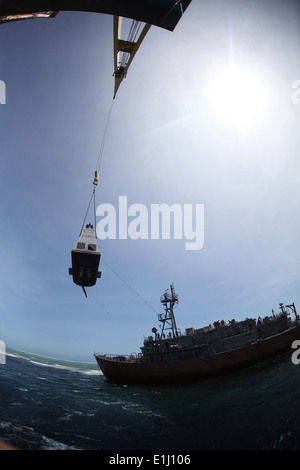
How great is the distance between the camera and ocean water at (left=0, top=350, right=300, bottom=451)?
9.95 m

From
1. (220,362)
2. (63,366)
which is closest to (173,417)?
(220,362)

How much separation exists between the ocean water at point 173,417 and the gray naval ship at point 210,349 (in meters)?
1.80

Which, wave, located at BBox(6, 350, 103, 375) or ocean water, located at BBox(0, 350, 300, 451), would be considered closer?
ocean water, located at BBox(0, 350, 300, 451)

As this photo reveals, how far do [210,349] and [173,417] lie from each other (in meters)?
11.9

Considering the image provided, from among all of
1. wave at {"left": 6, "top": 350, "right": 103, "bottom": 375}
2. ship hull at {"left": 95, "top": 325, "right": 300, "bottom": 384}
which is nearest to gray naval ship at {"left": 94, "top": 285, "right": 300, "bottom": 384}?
ship hull at {"left": 95, "top": 325, "right": 300, "bottom": 384}

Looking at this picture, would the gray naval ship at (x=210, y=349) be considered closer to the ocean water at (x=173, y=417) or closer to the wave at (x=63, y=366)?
the ocean water at (x=173, y=417)

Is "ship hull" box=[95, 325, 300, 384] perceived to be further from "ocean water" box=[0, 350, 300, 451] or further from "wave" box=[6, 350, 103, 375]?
"wave" box=[6, 350, 103, 375]

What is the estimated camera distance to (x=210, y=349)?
2339 centimetres

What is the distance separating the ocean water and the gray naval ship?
1.80m

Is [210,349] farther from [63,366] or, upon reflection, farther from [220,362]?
[63,366]

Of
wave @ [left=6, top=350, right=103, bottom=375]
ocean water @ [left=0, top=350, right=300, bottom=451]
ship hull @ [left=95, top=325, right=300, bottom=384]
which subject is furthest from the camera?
wave @ [left=6, top=350, right=103, bottom=375]

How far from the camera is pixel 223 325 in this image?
2434 centimetres
